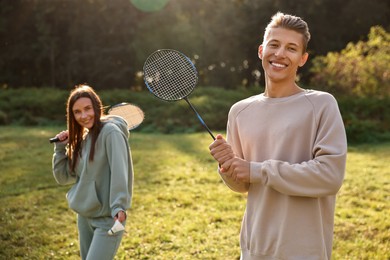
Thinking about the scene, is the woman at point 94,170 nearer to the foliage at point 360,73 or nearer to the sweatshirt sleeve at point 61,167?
the sweatshirt sleeve at point 61,167

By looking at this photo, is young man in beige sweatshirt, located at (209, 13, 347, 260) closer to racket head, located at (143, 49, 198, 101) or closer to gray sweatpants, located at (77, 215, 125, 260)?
racket head, located at (143, 49, 198, 101)

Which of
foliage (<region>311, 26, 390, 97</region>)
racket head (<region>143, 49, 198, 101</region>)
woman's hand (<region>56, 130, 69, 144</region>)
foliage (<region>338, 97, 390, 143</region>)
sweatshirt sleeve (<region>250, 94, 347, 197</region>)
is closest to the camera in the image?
sweatshirt sleeve (<region>250, 94, 347, 197</region>)

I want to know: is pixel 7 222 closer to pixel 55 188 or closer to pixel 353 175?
pixel 55 188

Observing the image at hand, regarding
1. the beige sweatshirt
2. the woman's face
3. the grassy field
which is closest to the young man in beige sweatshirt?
the beige sweatshirt

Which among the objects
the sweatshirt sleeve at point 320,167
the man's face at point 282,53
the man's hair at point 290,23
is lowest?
the sweatshirt sleeve at point 320,167

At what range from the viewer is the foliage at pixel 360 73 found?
16359mm

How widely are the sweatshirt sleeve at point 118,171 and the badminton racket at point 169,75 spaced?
65cm

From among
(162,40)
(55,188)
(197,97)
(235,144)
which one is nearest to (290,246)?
(235,144)

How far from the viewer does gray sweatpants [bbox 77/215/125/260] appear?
341 centimetres

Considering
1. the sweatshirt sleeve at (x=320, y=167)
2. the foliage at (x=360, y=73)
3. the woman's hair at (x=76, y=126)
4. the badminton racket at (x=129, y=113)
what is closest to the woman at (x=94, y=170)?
the woman's hair at (x=76, y=126)

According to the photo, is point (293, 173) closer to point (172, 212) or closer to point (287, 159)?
point (287, 159)

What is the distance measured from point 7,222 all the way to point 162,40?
22120mm

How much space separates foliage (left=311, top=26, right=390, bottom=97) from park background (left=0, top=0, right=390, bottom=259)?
4 cm

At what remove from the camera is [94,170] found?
12.0ft
